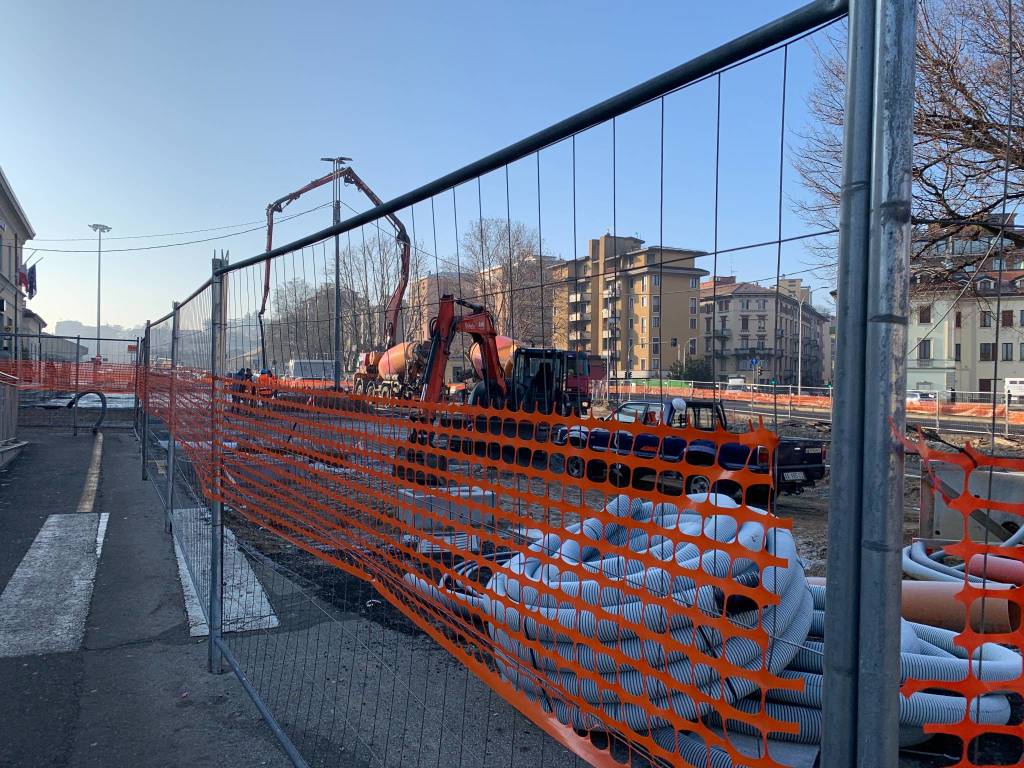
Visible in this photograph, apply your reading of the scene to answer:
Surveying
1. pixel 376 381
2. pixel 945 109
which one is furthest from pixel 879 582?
pixel 945 109

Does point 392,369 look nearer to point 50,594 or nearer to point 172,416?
point 50,594

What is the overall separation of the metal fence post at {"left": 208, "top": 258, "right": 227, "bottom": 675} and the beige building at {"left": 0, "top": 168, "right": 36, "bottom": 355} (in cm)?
4450

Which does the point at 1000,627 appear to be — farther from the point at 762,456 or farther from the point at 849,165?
the point at 849,165

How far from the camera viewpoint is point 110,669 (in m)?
4.52

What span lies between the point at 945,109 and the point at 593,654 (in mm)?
13189

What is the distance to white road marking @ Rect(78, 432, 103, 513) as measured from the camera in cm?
941

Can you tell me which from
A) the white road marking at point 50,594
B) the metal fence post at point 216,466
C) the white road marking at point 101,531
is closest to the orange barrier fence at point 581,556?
the metal fence post at point 216,466

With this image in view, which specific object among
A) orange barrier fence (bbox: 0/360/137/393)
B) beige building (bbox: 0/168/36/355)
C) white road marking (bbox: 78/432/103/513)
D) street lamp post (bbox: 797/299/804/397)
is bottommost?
white road marking (bbox: 78/432/103/513)

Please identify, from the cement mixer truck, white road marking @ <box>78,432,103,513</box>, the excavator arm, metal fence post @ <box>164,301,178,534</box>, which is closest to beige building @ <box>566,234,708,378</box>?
the excavator arm

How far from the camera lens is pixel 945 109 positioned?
12.1 m

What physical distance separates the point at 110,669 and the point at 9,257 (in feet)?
170

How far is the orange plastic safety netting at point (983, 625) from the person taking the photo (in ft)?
3.99

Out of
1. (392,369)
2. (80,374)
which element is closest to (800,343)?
(392,369)

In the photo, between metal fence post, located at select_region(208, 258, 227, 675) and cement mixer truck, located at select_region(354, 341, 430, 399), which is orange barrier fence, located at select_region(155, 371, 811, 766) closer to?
cement mixer truck, located at select_region(354, 341, 430, 399)
